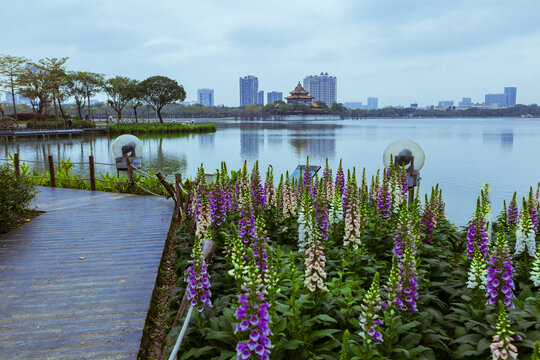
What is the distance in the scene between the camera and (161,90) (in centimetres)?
6322

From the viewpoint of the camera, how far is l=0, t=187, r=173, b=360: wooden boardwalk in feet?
13.7

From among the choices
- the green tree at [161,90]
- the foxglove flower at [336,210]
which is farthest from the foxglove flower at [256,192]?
the green tree at [161,90]

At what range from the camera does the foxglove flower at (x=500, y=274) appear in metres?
3.54

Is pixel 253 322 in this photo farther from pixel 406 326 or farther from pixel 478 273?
pixel 478 273

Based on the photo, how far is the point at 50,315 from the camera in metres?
4.69

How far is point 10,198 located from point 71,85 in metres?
61.6

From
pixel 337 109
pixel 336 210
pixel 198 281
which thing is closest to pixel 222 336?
pixel 198 281

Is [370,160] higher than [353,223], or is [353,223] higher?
[353,223]

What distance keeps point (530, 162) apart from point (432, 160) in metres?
6.40

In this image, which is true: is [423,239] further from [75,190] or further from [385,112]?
[385,112]

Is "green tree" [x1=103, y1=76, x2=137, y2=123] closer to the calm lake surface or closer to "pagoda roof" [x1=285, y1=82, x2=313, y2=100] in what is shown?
the calm lake surface

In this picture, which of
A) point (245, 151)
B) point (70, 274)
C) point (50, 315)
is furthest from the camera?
point (245, 151)

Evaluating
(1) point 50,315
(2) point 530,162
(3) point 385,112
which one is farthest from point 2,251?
(3) point 385,112

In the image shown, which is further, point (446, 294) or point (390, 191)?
point (390, 191)
